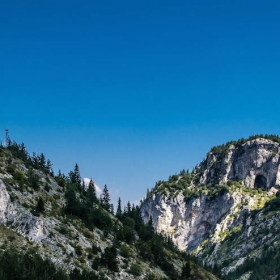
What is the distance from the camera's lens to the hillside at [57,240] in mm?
74938

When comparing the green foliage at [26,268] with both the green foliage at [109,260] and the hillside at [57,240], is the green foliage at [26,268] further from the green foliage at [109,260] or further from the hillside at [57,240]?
the green foliage at [109,260]

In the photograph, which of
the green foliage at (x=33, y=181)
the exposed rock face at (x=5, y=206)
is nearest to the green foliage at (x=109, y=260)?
the exposed rock face at (x=5, y=206)

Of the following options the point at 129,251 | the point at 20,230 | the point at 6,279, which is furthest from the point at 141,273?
the point at 6,279

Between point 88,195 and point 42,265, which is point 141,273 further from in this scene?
point 88,195

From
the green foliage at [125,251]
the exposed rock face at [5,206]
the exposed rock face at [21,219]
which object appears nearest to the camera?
the exposed rock face at [21,219]

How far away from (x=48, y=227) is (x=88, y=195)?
8009 centimetres

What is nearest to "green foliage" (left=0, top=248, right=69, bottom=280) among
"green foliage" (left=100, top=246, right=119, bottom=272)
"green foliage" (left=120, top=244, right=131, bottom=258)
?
"green foliage" (left=100, top=246, right=119, bottom=272)

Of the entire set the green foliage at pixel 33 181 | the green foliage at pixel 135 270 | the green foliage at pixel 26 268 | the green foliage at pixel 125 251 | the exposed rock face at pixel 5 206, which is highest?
the green foliage at pixel 33 181

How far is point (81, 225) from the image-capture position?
11019 cm

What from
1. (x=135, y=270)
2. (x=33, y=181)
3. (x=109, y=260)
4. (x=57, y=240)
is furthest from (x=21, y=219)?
(x=135, y=270)

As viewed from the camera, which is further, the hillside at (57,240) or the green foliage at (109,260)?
the green foliage at (109,260)

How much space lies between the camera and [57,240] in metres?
90.0

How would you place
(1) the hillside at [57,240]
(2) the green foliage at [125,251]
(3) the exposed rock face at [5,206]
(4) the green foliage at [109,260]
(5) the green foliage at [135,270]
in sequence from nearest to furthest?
(1) the hillside at [57,240]
(3) the exposed rock face at [5,206]
(4) the green foliage at [109,260]
(5) the green foliage at [135,270]
(2) the green foliage at [125,251]

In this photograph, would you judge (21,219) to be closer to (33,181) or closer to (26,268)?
(26,268)
